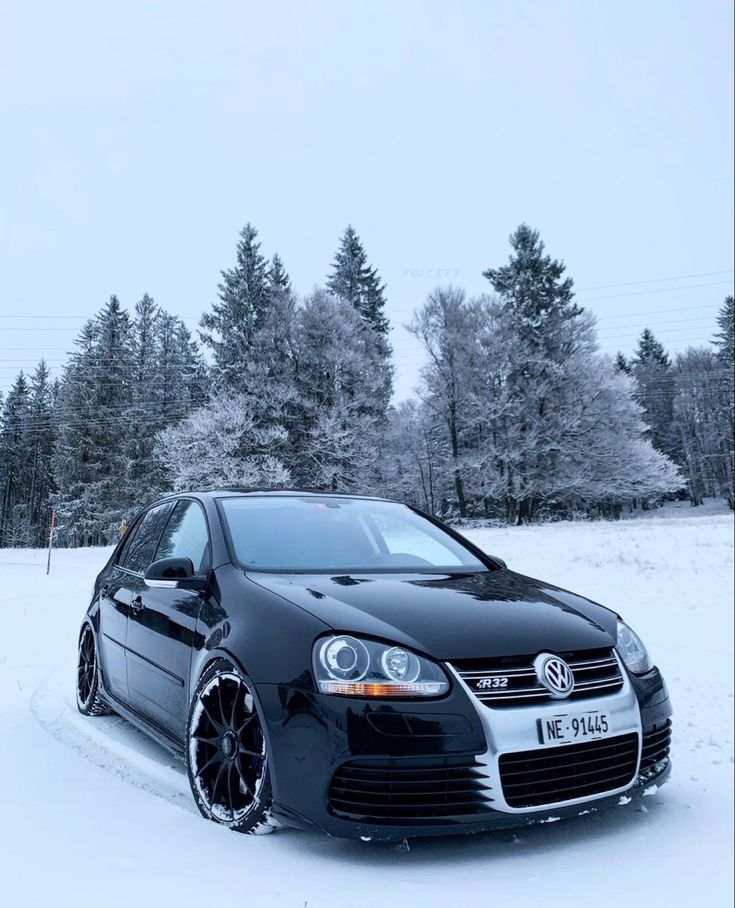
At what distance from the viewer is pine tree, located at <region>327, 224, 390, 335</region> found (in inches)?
1720

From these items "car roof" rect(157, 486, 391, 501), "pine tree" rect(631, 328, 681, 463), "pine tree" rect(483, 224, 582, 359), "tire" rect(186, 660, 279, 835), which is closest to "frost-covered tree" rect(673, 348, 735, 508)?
"pine tree" rect(631, 328, 681, 463)

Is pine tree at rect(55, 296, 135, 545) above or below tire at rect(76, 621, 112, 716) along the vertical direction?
above

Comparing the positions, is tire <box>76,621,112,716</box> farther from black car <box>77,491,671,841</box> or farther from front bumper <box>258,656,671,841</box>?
front bumper <box>258,656,671,841</box>

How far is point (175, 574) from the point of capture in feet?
12.1

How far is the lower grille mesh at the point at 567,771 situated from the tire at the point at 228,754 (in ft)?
2.85

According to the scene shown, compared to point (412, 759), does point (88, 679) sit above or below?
below

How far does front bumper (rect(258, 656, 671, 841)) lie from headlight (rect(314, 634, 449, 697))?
37 mm

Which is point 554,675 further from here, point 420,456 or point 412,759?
point 420,456

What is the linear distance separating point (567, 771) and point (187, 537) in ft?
7.73

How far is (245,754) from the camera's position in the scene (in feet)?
9.75

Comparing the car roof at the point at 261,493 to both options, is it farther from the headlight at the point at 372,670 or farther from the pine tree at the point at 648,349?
the pine tree at the point at 648,349

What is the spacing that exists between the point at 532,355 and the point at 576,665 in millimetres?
34451

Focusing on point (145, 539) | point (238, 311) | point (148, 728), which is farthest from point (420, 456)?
point (148, 728)

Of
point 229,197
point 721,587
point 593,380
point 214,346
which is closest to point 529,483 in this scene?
point 593,380
